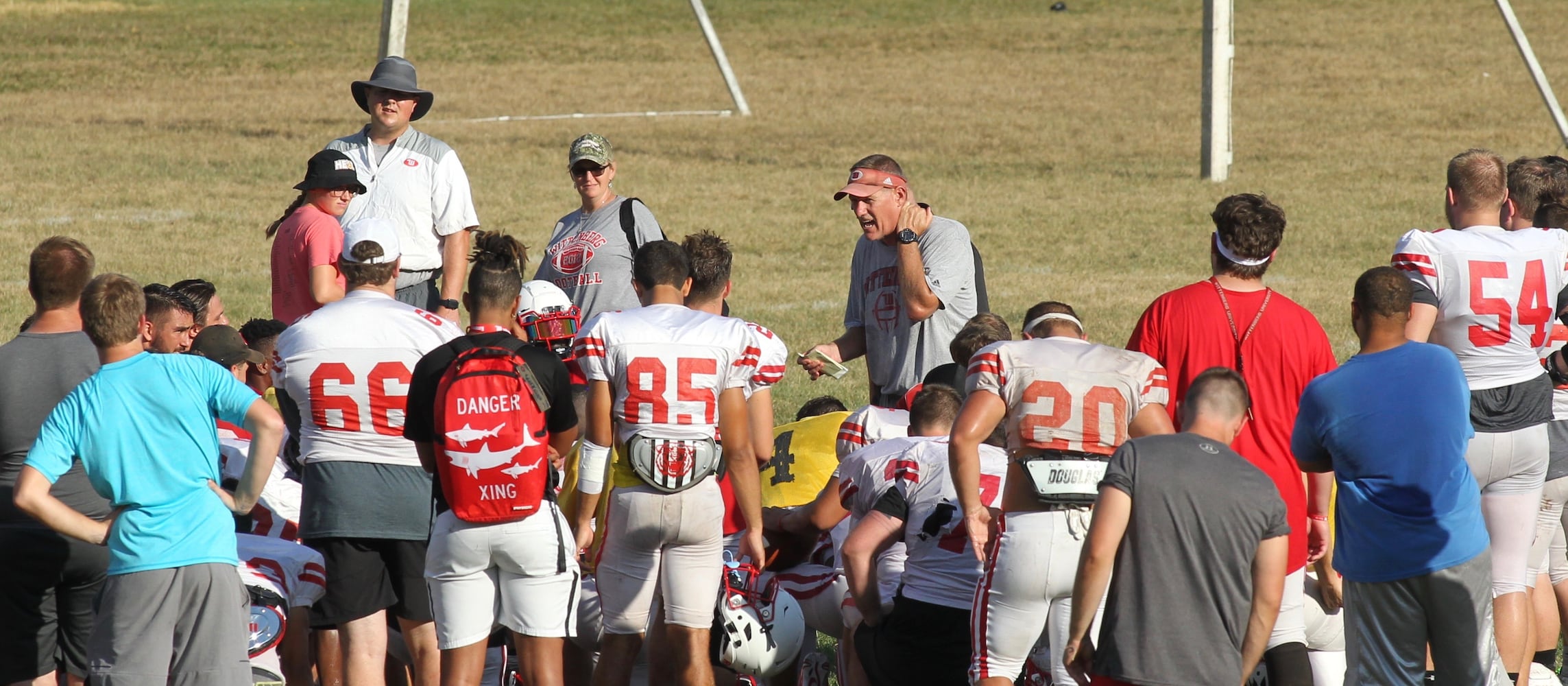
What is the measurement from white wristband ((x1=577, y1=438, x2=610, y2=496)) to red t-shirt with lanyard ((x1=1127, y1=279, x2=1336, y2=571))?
181cm

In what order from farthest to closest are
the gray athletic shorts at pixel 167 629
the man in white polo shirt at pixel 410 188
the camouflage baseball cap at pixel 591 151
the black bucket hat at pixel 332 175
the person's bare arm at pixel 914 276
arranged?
the man in white polo shirt at pixel 410 188
the camouflage baseball cap at pixel 591 151
the black bucket hat at pixel 332 175
the person's bare arm at pixel 914 276
the gray athletic shorts at pixel 167 629

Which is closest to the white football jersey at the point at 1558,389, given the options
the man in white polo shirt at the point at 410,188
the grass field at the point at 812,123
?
the man in white polo shirt at the point at 410,188

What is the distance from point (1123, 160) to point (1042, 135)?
2.18 metres

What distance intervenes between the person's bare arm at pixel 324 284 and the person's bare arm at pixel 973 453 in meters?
3.31

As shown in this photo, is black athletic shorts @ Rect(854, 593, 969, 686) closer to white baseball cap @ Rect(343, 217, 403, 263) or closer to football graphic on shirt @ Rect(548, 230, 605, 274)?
white baseball cap @ Rect(343, 217, 403, 263)

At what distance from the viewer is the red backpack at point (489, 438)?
5152 millimetres

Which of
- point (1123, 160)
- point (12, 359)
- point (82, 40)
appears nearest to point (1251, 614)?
point (12, 359)

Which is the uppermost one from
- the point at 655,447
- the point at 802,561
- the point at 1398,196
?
the point at 1398,196

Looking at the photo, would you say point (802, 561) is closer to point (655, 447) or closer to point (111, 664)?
point (655, 447)

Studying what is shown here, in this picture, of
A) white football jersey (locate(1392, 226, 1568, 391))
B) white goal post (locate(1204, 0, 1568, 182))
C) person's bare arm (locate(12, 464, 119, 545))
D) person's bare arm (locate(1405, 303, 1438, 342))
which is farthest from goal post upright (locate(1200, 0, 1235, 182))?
person's bare arm (locate(12, 464, 119, 545))

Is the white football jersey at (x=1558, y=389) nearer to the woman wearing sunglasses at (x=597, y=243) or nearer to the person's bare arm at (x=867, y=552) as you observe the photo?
the person's bare arm at (x=867, y=552)

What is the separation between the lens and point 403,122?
8281 millimetres

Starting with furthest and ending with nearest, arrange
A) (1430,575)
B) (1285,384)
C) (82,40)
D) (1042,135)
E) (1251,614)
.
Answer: (82,40)
(1042,135)
(1285,384)
(1430,575)
(1251,614)

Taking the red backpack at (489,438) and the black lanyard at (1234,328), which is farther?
the black lanyard at (1234,328)
